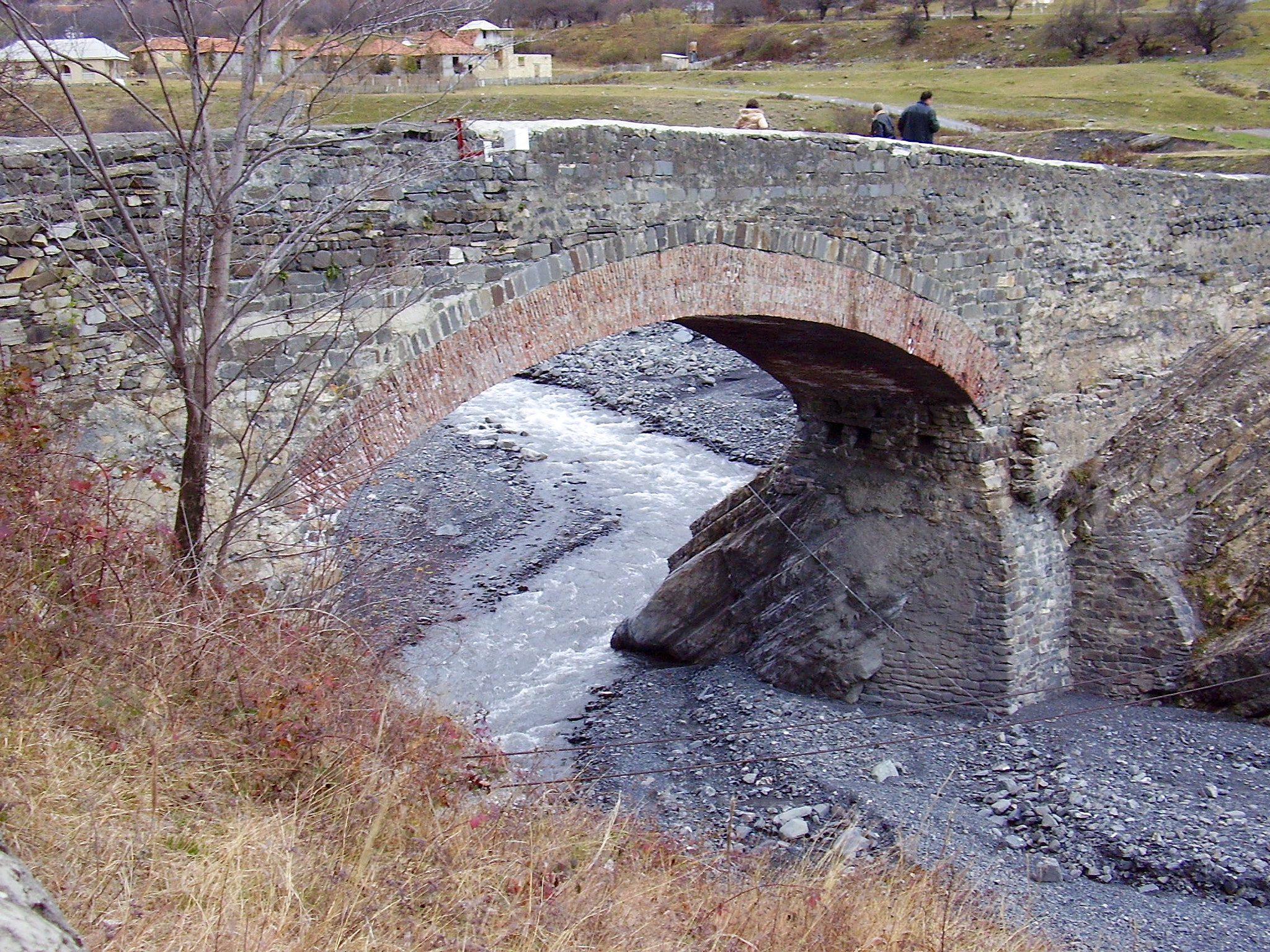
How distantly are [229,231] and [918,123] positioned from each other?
7.56 metres

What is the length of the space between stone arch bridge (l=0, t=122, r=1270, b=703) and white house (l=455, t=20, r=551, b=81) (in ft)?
2.74

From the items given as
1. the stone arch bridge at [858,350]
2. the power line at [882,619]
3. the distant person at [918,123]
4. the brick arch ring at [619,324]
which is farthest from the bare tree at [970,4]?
the brick arch ring at [619,324]

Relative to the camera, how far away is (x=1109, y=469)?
10.7 m

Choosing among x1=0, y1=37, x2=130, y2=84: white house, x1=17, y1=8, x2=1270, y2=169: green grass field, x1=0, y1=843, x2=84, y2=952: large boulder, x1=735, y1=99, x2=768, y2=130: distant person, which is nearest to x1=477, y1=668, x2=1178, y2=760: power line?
x1=735, y1=99, x2=768, y2=130: distant person

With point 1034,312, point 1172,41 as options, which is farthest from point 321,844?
point 1172,41

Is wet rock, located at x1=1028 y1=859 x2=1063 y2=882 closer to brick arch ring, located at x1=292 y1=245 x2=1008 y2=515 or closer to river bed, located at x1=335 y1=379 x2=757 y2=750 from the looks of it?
brick arch ring, located at x1=292 y1=245 x2=1008 y2=515

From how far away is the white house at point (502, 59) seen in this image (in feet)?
19.8

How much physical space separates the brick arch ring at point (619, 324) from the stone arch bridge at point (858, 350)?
0.9 inches

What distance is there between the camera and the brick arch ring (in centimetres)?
617

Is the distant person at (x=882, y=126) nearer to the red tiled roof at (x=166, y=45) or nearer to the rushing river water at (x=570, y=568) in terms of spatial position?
the rushing river water at (x=570, y=568)

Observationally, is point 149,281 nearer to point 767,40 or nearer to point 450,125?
point 450,125

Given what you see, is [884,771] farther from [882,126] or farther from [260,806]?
[260,806]

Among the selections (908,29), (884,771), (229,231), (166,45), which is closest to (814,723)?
(884,771)

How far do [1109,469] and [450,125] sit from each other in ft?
24.7
